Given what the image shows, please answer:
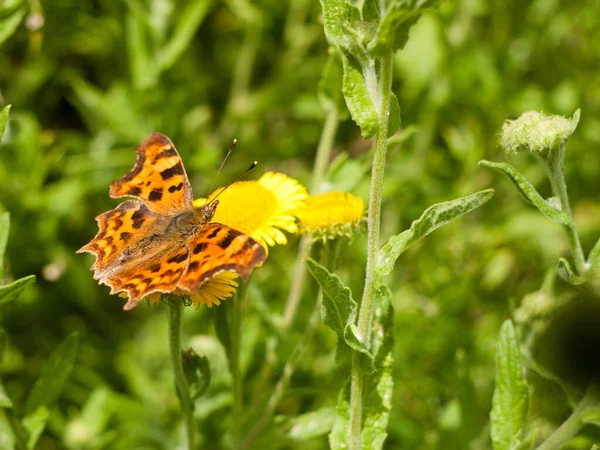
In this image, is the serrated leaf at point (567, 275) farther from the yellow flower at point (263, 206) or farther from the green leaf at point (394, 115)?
the yellow flower at point (263, 206)

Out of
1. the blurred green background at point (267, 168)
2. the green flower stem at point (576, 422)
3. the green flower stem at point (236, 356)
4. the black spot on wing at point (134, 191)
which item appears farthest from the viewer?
the blurred green background at point (267, 168)

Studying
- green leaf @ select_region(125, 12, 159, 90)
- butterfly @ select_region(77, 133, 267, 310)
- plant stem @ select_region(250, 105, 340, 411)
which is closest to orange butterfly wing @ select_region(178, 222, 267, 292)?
butterfly @ select_region(77, 133, 267, 310)

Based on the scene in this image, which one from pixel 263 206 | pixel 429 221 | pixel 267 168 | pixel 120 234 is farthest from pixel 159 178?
pixel 267 168

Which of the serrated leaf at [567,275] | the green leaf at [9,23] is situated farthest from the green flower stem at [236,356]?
the green leaf at [9,23]

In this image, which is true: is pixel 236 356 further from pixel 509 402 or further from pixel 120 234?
pixel 509 402

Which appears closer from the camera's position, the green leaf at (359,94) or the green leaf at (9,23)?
the green leaf at (359,94)

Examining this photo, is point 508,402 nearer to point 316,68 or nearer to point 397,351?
point 397,351

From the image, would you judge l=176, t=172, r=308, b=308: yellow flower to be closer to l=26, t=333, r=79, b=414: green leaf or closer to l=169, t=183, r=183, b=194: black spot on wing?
l=169, t=183, r=183, b=194: black spot on wing
